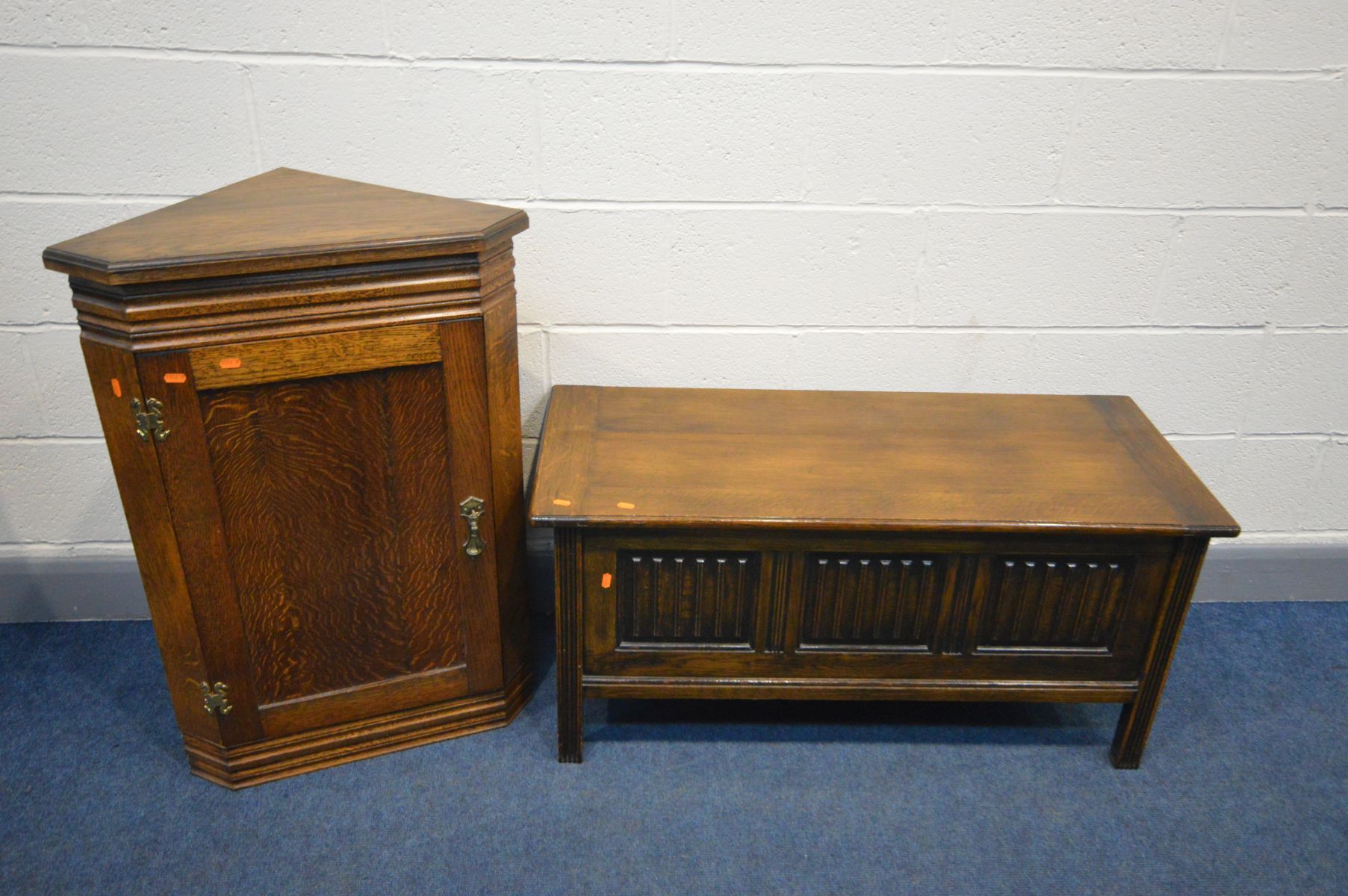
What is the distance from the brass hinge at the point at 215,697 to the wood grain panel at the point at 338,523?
6 cm

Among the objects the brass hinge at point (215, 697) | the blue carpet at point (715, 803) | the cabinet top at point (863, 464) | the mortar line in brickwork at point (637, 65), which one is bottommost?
the blue carpet at point (715, 803)

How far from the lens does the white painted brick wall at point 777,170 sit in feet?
5.60

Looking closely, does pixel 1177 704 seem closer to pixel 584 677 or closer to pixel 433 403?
pixel 584 677

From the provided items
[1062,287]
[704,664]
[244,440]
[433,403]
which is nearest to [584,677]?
[704,664]

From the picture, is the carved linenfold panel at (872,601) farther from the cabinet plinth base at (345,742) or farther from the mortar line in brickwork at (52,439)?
the mortar line in brickwork at (52,439)

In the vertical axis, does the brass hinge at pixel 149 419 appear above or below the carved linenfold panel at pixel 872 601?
above

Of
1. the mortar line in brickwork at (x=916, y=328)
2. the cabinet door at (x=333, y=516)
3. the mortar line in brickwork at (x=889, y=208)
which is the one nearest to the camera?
the cabinet door at (x=333, y=516)

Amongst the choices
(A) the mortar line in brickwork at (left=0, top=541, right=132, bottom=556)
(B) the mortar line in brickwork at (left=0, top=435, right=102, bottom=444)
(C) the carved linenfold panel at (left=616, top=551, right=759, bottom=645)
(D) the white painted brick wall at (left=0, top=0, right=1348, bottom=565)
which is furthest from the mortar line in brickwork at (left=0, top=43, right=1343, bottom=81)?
(A) the mortar line in brickwork at (left=0, top=541, right=132, bottom=556)

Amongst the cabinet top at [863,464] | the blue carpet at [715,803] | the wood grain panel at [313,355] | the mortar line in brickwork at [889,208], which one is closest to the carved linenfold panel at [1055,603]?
the cabinet top at [863,464]

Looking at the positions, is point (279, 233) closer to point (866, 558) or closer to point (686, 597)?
point (686, 597)

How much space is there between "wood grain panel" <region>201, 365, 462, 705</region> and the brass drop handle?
3cm

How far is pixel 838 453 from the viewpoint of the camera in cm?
174

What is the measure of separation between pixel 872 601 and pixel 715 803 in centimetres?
43

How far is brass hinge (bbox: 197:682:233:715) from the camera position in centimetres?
165
